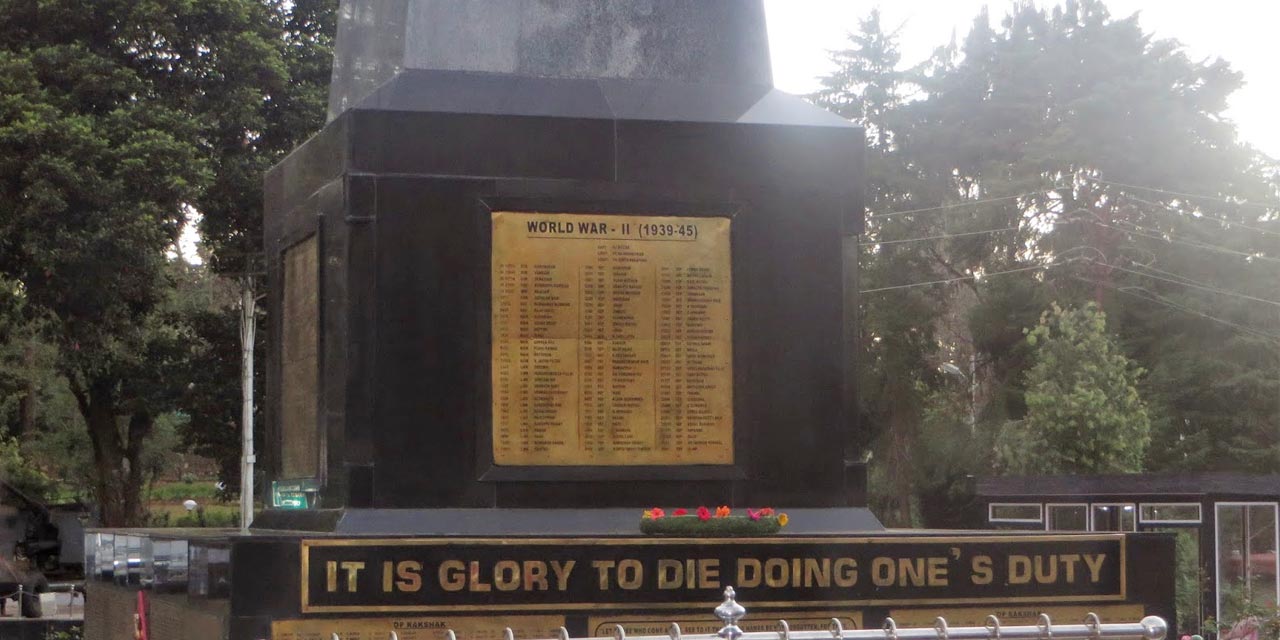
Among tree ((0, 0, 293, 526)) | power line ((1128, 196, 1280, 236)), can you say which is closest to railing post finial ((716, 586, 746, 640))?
tree ((0, 0, 293, 526))

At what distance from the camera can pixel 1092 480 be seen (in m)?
26.8

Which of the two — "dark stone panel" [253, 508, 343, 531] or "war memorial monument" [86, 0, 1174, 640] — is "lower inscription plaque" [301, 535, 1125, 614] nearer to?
"war memorial monument" [86, 0, 1174, 640]

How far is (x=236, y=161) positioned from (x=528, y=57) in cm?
2526

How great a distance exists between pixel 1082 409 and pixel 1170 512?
18683mm

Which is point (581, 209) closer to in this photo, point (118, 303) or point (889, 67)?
point (118, 303)

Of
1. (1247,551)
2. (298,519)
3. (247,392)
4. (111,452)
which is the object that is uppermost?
(247,392)

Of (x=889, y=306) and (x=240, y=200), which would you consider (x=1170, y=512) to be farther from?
(x=889, y=306)

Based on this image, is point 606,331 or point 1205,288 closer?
point 606,331

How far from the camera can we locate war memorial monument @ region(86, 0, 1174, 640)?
30.8 ft

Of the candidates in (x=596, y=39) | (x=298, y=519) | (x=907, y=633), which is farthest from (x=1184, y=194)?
(x=907, y=633)

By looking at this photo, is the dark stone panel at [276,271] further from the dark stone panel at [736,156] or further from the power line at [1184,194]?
the power line at [1184,194]

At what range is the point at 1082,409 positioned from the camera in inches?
1719

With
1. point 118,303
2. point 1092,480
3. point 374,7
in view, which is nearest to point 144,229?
point 118,303

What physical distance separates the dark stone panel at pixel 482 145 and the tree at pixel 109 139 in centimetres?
2319
